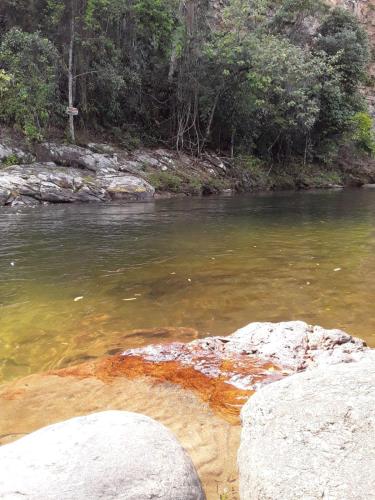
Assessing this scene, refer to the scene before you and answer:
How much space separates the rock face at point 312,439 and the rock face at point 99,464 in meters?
0.32

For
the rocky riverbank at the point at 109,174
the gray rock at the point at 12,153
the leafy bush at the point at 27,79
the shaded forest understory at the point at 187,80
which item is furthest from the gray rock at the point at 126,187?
the leafy bush at the point at 27,79

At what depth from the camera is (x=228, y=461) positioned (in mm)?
2438

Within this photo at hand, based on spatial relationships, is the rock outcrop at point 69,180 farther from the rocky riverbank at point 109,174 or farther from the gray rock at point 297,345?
the gray rock at point 297,345

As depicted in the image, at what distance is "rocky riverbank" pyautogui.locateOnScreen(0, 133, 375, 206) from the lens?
1670 cm

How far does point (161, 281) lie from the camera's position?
20.1 ft

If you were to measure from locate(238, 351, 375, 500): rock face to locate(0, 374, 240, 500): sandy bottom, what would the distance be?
17.1 inches

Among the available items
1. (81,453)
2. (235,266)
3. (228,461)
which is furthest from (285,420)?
(235,266)

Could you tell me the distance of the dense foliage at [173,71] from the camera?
1953 cm

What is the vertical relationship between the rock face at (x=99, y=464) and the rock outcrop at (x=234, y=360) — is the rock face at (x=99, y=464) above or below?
above

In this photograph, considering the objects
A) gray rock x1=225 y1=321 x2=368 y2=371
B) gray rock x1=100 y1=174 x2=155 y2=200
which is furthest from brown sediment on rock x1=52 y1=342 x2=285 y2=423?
gray rock x1=100 y1=174 x2=155 y2=200

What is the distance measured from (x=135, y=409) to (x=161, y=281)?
3240 millimetres

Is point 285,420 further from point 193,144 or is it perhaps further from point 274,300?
point 193,144

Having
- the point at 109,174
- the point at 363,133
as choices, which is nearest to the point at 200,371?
the point at 109,174

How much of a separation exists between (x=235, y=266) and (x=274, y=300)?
1812mm
